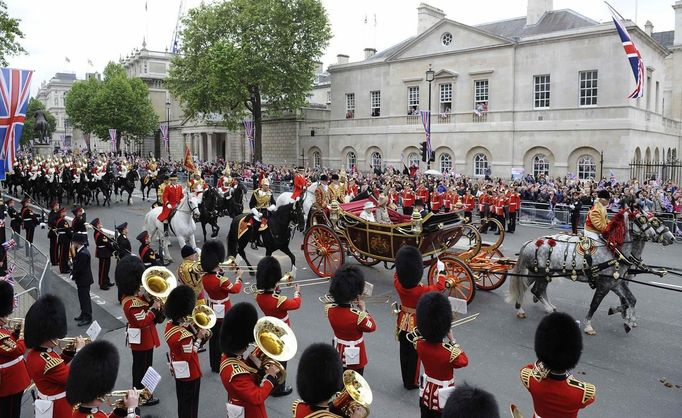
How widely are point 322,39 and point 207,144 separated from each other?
69.4 ft

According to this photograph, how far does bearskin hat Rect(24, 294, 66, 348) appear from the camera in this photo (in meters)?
4.99

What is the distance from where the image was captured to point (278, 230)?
41.1ft

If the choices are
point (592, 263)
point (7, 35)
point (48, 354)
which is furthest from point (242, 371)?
point (7, 35)

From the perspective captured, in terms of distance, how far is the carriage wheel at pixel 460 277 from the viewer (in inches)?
378

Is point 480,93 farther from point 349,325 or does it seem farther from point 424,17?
point 349,325

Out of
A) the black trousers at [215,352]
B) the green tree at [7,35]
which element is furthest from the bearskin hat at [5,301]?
the green tree at [7,35]

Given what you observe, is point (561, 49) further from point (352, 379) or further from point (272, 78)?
point (352, 379)

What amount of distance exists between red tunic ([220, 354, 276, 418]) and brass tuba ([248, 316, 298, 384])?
0.34 feet

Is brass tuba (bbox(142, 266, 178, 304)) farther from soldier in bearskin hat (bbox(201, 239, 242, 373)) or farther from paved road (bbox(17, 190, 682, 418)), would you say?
paved road (bbox(17, 190, 682, 418))

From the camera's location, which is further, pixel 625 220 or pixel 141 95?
pixel 141 95

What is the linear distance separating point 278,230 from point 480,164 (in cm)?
→ 2365

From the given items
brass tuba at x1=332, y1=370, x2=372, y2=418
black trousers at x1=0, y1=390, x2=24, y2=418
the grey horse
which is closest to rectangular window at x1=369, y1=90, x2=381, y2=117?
the grey horse

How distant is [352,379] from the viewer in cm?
380

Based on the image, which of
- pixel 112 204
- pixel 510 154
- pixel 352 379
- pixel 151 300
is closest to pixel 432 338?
pixel 352 379
